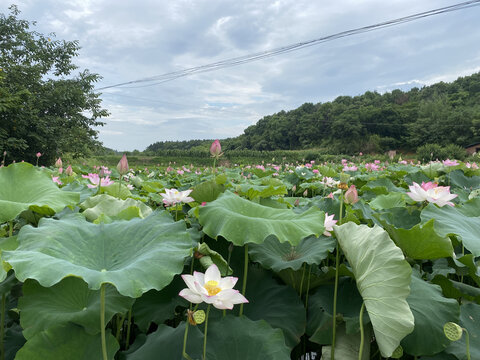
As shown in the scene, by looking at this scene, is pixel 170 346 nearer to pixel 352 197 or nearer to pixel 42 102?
pixel 352 197

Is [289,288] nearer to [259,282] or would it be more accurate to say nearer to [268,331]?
[259,282]

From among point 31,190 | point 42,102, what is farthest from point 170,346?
point 42,102

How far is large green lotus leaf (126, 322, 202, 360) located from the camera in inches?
23.3

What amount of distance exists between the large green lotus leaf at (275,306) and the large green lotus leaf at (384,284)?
0.18 m

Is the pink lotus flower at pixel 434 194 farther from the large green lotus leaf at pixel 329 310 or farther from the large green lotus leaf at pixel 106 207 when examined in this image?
the large green lotus leaf at pixel 106 207

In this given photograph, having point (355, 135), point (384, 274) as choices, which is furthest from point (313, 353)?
point (355, 135)

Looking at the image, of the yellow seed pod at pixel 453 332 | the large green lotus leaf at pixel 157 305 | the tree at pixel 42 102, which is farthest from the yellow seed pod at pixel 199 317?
the tree at pixel 42 102

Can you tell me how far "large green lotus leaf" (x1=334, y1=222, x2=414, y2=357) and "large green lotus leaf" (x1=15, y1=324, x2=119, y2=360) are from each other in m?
0.50

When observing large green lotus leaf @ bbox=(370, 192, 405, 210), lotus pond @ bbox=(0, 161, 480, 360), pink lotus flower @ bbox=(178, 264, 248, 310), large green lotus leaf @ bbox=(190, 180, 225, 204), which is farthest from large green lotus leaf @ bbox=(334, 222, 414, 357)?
large green lotus leaf @ bbox=(370, 192, 405, 210)

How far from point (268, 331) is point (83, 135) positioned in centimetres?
1740

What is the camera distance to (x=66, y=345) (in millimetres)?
572

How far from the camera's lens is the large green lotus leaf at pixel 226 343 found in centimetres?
59

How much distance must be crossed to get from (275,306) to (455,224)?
0.62 metres

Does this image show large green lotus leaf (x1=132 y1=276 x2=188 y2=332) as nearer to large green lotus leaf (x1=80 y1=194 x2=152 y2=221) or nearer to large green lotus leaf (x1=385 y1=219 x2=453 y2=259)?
large green lotus leaf (x1=80 y1=194 x2=152 y2=221)
